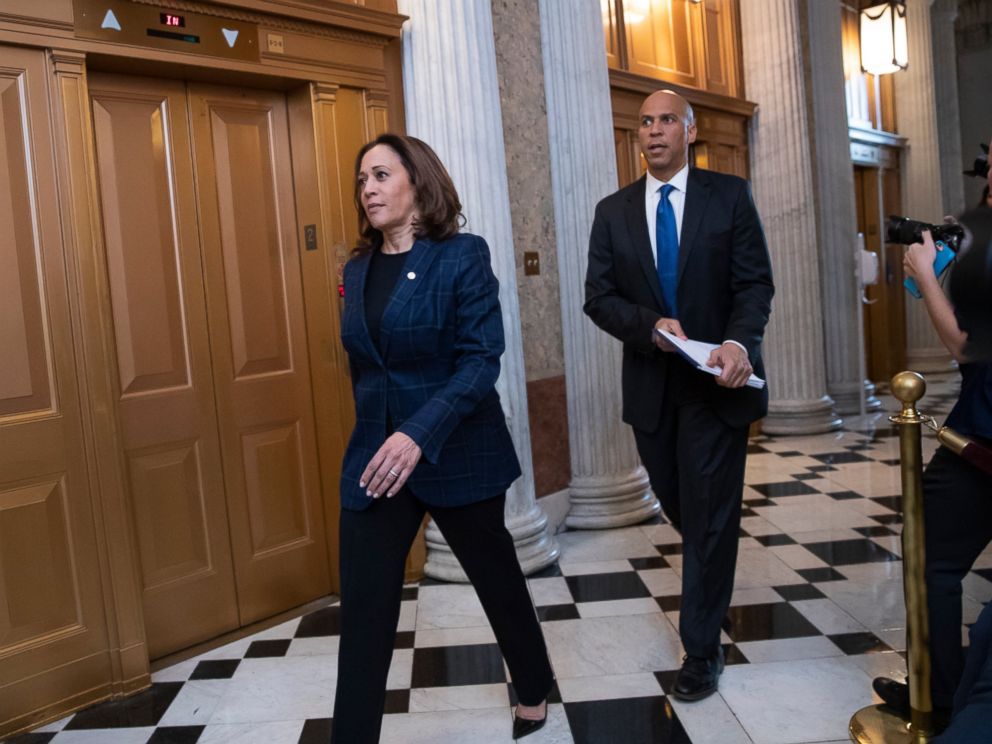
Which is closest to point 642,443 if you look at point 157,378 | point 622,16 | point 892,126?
point 157,378


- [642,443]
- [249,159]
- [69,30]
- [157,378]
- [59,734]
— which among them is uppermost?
[69,30]

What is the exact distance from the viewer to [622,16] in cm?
625

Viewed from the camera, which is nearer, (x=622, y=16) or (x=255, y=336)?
(x=255, y=336)

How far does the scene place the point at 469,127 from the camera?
4.13m

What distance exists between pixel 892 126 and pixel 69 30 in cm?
991

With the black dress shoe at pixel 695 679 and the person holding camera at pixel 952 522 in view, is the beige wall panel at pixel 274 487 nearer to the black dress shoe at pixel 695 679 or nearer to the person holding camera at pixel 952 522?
the black dress shoe at pixel 695 679

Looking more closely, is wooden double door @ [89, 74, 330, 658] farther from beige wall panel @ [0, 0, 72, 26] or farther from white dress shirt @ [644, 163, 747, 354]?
white dress shirt @ [644, 163, 747, 354]

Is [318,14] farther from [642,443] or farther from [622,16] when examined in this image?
[622,16]

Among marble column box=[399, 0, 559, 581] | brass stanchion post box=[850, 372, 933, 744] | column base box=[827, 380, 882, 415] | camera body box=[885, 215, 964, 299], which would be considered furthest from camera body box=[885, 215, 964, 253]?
column base box=[827, 380, 882, 415]

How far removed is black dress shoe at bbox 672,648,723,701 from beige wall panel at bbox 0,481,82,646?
6.43 feet

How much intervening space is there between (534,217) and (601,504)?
5.12 feet

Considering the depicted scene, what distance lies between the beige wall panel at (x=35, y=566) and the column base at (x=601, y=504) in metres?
2.67

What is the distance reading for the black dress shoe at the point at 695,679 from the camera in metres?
2.87

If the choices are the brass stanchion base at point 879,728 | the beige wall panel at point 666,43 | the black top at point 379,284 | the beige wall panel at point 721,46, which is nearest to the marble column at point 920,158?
the beige wall panel at point 721,46
